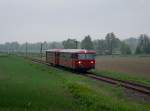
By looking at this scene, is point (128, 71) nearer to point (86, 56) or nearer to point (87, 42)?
point (86, 56)

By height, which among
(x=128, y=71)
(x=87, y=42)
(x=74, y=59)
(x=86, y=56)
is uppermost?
(x=87, y=42)

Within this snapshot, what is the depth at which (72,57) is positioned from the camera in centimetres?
4062

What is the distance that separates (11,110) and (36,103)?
6.69 feet

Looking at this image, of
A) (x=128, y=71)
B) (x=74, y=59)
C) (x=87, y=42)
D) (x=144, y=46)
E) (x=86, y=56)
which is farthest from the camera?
(x=87, y=42)

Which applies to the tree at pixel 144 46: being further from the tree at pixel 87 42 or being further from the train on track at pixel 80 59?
the train on track at pixel 80 59

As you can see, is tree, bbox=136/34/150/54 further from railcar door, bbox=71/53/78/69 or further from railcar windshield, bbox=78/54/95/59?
railcar door, bbox=71/53/78/69

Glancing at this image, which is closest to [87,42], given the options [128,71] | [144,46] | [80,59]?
[144,46]

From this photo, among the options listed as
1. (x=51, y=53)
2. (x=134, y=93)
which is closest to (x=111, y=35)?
(x=51, y=53)

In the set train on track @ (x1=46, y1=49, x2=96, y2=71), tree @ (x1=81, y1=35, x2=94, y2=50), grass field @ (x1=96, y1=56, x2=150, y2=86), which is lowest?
grass field @ (x1=96, y1=56, x2=150, y2=86)

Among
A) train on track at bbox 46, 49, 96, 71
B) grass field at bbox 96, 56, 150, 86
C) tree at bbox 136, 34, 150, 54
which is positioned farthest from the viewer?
tree at bbox 136, 34, 150, 54

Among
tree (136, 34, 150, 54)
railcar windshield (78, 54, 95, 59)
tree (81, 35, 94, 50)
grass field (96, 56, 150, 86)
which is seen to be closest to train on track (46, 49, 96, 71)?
railcar windshield (78, 54, 95, 59)

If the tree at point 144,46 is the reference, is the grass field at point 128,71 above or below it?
below

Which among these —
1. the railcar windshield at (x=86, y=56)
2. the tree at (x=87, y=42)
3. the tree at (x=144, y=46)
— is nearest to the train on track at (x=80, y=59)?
the railcar windshield at (x=86, y=56)

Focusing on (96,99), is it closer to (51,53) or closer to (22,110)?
(22,110)
